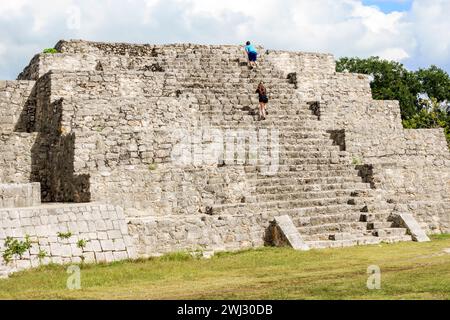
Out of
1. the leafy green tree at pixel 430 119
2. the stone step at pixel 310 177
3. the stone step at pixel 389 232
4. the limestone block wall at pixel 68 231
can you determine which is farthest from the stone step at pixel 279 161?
the leafy green tree at pixel 430 119

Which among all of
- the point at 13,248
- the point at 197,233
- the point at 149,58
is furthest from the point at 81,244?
the point at 149,58

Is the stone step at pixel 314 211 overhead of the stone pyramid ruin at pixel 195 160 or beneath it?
beneath

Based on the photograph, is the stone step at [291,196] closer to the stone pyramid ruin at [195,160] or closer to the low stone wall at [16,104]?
the stone pyramid ruin at [195,160]

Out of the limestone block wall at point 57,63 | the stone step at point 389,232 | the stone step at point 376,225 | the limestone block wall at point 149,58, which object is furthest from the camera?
the limestone block wall at point 149,58

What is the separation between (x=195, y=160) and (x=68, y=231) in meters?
5.00

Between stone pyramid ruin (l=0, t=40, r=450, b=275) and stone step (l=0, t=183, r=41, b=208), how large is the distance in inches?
1.1

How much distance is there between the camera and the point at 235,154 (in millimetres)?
16438

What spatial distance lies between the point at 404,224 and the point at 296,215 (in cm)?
271

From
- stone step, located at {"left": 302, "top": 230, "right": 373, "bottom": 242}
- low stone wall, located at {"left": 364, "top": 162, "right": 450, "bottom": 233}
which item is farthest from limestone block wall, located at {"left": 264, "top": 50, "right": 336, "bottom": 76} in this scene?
stone step, located at {"left": 302, "top": 230, "right": 373, "bottom": 242}

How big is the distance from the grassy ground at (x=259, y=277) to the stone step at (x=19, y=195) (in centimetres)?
Result: 249

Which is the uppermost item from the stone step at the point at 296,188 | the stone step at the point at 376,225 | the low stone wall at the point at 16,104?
the low stone wall at the point at 16,104

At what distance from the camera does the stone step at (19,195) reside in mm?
12391

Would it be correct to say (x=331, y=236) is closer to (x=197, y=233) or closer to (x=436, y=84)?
(x=197, y=233)
